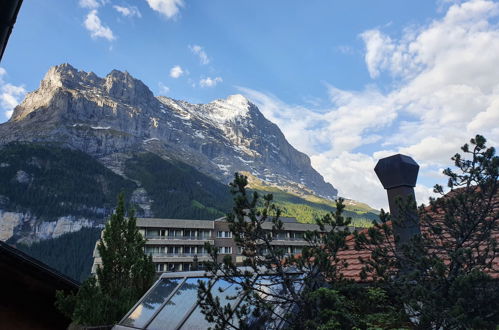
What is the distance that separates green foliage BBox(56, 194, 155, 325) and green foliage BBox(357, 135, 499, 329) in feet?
24.7

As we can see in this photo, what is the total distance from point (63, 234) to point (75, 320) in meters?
172

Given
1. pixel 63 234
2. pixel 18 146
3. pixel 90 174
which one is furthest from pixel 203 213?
pixel 18 146

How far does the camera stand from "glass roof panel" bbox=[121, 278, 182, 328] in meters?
7.78

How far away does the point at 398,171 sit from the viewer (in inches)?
A: 346

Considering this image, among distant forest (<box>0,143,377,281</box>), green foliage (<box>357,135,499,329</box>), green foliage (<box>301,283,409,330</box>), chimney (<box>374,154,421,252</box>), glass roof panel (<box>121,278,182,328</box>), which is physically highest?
distant forest (<box>0,143,377,281</box>)

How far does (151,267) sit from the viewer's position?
12227 millimetres

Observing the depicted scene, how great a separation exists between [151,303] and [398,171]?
718cm

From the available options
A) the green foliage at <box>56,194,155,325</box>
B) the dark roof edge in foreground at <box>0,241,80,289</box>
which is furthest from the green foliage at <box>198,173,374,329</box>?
the dark roof edge in foreground at <box>0,241,80,289</box>

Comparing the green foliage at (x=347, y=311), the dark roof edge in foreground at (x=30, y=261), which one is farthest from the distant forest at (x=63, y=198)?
the green foliage at (x=347, y=311)

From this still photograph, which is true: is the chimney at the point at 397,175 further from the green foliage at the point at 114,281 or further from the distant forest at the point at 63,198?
the distant forest at the point at 63,198

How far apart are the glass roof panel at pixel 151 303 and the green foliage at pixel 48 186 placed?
563 ft

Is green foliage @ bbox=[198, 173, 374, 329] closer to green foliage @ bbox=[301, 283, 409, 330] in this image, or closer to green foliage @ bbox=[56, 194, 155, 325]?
green foliage @ bbox=[301, 283, 409, 330]

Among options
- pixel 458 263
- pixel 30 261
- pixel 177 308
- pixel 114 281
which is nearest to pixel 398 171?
pixel 458 263

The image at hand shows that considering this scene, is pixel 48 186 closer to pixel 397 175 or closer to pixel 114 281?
pixel 114 281
